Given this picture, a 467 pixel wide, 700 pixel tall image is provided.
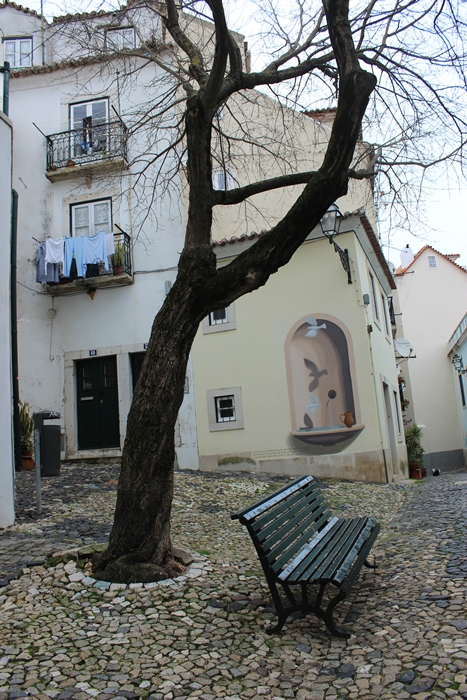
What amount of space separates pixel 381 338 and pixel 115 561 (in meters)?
11.1

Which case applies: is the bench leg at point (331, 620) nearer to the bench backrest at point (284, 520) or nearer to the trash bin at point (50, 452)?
the bench backrest at point (284, 520)

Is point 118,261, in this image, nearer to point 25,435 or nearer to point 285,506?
point 25,435

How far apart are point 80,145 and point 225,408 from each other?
8.06 meters

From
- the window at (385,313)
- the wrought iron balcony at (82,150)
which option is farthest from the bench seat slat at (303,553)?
the wrought iron balcony at (82,150)

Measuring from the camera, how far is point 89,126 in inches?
630

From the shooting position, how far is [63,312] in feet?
50.5

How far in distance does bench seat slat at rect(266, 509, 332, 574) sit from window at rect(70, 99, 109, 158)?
12.6 metres

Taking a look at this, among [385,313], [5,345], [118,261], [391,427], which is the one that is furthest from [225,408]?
[5,345]

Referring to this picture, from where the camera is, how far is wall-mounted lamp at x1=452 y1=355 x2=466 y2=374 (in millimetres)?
23970

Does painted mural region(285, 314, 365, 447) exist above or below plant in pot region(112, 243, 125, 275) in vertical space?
below

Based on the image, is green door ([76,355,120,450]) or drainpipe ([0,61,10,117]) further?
green door ([76,355,120,450])

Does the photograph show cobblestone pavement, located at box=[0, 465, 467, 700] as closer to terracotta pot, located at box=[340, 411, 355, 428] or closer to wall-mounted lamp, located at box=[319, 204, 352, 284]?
terracotta pot, located at box=[340, 411, 355, 428]

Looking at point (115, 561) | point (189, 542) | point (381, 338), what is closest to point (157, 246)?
point (381, 338)

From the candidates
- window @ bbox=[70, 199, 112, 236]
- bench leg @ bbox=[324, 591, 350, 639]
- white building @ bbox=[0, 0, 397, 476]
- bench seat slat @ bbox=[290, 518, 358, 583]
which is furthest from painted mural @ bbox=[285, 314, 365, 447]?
bench leg @ bbox=[324, 591, 350, 639]
